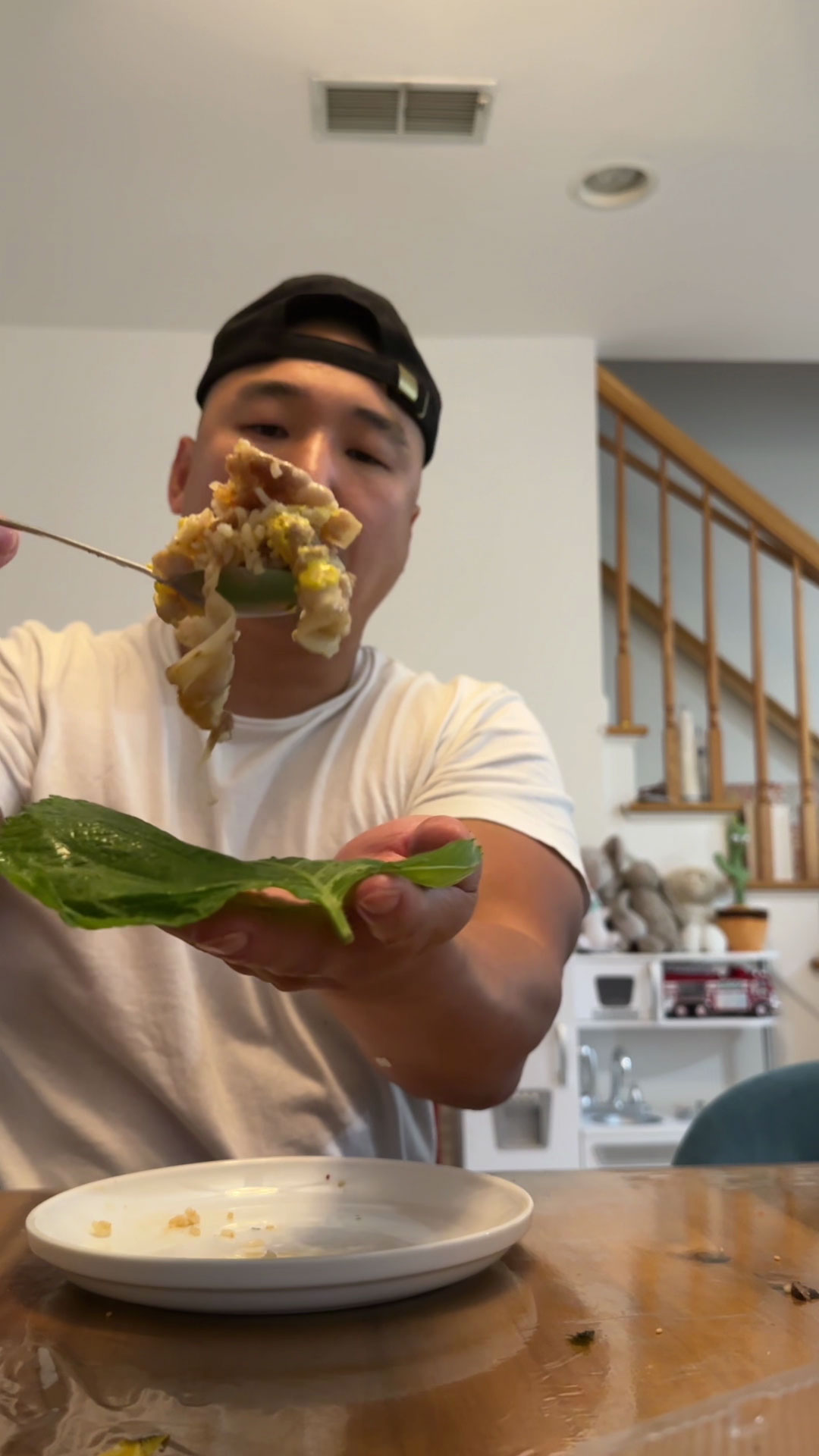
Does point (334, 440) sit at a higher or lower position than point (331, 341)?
lower

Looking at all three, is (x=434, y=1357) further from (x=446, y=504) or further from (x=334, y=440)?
(x=446, y=504)

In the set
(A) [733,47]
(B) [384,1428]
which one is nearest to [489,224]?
(A) [733,47]

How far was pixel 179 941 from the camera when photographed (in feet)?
3.29

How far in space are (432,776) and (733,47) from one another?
5.77 ft

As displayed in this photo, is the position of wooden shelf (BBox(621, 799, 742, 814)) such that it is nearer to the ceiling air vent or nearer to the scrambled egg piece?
the ceiling air vent

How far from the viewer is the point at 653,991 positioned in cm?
269

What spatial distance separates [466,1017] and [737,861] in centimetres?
218

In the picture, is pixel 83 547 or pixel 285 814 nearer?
pixel 83 547

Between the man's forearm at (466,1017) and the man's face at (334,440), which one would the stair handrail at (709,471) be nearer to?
the man's face at (334,440)

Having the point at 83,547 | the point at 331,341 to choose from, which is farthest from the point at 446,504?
the point at 83,547

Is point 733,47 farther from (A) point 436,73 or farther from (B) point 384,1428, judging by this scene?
(B) point 384,1428

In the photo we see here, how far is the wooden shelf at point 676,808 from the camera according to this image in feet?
9.56

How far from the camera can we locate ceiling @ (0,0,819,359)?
2.06m

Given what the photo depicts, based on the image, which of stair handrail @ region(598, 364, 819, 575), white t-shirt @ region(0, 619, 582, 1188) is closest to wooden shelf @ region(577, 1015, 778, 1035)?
stair handrail @ region(598, 364, 819, 575)
